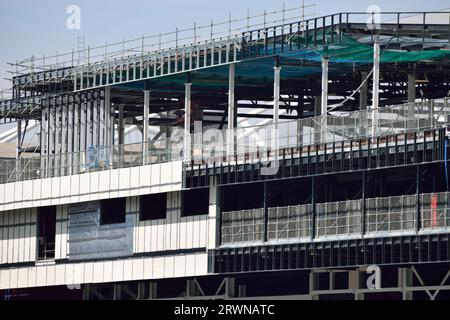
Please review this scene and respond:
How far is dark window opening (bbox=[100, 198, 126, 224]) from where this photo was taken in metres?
124

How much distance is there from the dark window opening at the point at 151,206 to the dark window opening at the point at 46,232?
11075 mm

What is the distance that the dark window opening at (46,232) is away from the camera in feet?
425

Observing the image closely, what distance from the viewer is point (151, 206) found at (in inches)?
4764

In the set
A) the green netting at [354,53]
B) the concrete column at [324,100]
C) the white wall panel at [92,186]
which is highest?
the green netting at [354,53]

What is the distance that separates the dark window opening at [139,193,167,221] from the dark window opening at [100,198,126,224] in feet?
9.47

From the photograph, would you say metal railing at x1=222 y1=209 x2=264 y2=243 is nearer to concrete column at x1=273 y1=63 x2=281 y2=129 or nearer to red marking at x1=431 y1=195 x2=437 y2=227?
concrete column at x1=273 y1=63 x2=281 y2=129

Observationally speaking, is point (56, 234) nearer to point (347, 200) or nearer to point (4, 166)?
point (4, 166)

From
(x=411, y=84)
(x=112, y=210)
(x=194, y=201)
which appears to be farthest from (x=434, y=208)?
(x=112, y=210)

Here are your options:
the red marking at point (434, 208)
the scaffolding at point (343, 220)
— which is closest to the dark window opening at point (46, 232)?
the scaffolding at point (343, 220)

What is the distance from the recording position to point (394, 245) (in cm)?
10025

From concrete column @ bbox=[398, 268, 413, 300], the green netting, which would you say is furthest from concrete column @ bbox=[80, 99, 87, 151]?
concrete column @ bbox=[398, 268, 413, 300]

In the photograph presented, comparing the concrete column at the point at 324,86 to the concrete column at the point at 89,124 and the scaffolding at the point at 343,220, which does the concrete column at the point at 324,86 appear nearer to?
the scaffolding at the point at 343,220

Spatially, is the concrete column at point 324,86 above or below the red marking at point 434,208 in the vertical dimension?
above

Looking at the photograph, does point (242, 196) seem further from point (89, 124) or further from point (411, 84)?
point (89, 124)
